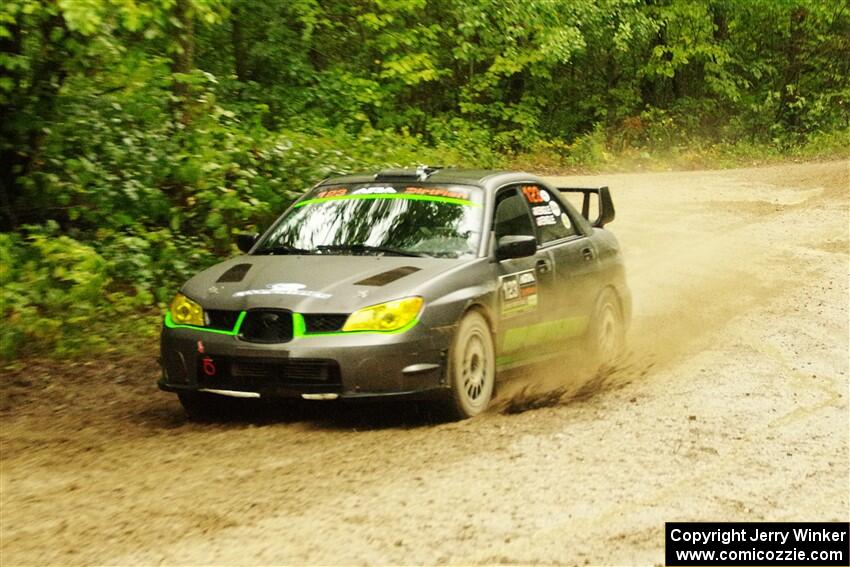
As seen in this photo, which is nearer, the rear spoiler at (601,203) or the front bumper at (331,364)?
the front bumper at (331,364)

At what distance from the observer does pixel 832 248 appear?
54.2 feet

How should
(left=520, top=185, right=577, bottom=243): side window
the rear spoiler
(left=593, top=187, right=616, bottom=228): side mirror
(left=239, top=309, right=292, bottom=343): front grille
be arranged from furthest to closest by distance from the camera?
(left=593, top=187, right=616, bottom=228): side mirror < the rear spoiler < (left=520, top=185, right=577, bottom=243): side window < (left=239, top=309, right=292, bottom=343): front grille

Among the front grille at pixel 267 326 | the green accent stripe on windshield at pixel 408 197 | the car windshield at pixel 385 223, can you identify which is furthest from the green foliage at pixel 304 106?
the front grille at pixel 267 326

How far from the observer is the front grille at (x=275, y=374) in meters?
6.82

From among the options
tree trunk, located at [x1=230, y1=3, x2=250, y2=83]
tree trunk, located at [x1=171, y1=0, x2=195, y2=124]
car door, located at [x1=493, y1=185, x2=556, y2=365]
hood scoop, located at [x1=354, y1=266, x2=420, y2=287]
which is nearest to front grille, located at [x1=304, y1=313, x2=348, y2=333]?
hood scoop, located at [x1=354, y1=266, x2=420, y2=287]

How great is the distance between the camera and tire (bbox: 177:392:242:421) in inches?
291

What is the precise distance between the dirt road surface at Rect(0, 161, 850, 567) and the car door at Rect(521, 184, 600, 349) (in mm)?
354

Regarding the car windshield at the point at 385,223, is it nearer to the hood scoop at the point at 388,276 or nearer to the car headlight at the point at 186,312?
the hood scoop at the point at 388,276

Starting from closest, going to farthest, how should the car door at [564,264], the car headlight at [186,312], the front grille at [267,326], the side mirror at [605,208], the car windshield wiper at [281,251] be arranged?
the front grille at [267,326], the car headlight at [186,312], the car windshield wiper at [281,251], the car door at [564,264], the side mirror at [605,208]

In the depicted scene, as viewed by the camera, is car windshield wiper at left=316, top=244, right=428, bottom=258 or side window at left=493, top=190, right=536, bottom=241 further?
side window at left=493, top=190, right=536, bottom=241

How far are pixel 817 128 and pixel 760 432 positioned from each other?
29804 millimetres

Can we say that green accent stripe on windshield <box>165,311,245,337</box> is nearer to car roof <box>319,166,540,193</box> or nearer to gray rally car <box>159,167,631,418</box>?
gray rally car <box>159,167,631,418</box>

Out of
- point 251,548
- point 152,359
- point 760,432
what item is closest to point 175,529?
point 251,548

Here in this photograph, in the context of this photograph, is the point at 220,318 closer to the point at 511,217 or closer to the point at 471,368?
the point at 471,368
